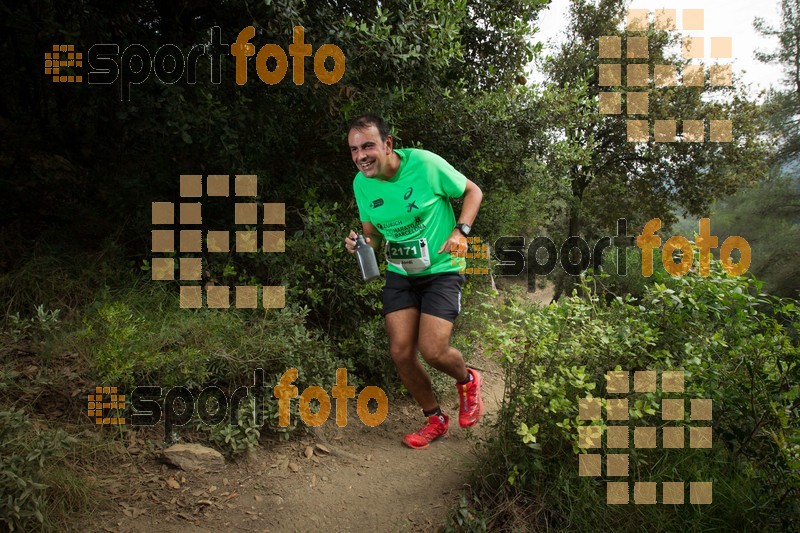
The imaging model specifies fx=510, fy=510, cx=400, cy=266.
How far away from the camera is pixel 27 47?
19.8 feet

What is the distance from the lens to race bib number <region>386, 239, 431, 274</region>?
12.7ft

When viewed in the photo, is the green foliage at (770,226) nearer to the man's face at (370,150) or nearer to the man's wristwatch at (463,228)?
the man's wristwatch at (463,228)

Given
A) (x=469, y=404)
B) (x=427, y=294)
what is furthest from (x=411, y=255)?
(x=469, y=404)

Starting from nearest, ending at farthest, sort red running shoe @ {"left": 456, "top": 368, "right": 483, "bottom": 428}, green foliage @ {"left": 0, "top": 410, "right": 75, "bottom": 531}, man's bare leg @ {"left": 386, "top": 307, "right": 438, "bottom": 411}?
green foliage @ {"left": 0, "top": 410, "right": 75, "bottom": 531} → man's bare leg @ {"left": 386, "top": 307, "right": 438, "bottom": 411} → red running shoe @ {"left": 456, "top": 368, "right": 483, "bottom": 428}

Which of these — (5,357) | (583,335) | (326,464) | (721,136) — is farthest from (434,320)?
(721,136)

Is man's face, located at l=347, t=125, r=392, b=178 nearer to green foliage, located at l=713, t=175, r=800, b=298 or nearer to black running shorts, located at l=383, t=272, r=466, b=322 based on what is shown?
black running shorts, located at l=383, t=272, r=466, b=322

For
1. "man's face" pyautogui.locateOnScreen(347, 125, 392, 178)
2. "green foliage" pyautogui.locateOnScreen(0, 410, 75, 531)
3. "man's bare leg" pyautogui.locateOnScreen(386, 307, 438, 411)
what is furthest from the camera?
"man's bare leg" pyautogui.locateOnScreen(386, 307, 438, 411)

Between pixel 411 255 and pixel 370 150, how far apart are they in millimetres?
846

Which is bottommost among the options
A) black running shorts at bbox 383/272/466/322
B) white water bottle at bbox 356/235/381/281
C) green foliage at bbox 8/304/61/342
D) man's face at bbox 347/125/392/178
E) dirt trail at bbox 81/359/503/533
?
dirt trail at bbox 81/359/503/533

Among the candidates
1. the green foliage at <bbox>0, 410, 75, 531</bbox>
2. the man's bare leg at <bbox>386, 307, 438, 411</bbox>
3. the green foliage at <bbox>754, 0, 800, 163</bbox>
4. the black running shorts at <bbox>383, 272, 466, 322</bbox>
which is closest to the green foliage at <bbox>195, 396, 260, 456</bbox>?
the green foliage at <bbox>0, 410, 75, 531</bbox>

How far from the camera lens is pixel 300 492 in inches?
149

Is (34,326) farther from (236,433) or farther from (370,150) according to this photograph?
(370,150)

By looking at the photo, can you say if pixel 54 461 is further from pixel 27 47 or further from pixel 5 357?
pixel 27 47

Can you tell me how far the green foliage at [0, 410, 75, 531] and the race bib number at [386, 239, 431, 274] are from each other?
97.1 inches
